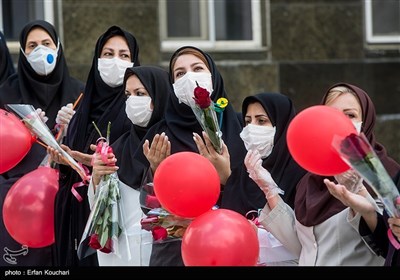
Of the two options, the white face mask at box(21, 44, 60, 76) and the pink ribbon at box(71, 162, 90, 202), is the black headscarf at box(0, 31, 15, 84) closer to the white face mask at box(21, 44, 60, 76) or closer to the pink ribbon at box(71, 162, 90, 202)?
the white face mask at box(21, 44, 60, 76)

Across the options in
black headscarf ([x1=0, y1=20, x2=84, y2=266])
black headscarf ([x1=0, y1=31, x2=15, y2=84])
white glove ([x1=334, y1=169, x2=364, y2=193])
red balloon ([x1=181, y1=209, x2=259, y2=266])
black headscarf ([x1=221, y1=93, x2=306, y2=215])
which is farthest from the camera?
black headscarf ([x1=0, y1=31, x2=15, y2=84])

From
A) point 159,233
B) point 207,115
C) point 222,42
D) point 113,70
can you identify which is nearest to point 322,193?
point 207,115

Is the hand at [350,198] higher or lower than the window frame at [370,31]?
lower

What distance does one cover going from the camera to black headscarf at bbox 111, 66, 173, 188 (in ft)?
22.9

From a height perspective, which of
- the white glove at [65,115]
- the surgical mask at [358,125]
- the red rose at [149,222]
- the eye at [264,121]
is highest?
the surgical mask at [358,125]

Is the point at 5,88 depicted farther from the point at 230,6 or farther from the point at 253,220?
the point at 230,6

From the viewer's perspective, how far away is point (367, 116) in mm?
6016

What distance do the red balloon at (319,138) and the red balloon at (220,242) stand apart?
517 mm

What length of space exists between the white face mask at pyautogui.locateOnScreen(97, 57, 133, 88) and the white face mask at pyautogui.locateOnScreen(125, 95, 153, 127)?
0.59 m

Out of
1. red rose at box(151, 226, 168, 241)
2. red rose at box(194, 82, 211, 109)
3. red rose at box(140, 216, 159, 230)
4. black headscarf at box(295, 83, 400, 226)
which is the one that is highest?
red rose at box(194, 82, 211, 109)

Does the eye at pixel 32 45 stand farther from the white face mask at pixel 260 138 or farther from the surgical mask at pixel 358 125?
the surgical mask at pixel 358 125

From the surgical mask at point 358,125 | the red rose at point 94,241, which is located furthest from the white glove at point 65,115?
the surgical mask at point 358,125

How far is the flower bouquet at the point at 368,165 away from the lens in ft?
17.1

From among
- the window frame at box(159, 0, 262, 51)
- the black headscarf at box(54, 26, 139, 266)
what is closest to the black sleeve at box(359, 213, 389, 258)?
the black headscarf at box(54, 26, 139, 266)
